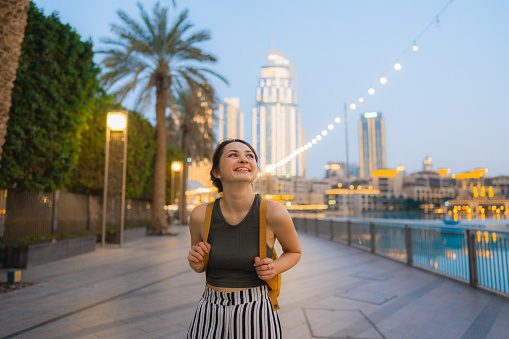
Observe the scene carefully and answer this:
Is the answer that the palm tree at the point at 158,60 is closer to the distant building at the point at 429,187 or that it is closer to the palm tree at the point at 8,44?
the palm tree at the point at 8,44

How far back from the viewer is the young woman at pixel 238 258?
66.7 inches

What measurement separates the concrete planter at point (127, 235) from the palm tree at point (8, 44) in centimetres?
952

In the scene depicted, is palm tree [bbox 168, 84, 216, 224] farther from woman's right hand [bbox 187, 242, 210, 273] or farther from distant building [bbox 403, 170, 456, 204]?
distant building [bbox 403, 170, 456, 204]

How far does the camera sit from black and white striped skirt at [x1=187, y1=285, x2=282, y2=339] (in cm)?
168

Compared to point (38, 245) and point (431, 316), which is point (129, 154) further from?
point (431, 316)

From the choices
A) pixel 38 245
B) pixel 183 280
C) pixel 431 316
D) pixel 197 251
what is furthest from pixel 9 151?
pixel 431 316

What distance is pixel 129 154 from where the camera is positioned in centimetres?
1745

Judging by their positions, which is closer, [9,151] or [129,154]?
[9,151]

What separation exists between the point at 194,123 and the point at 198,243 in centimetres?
2270

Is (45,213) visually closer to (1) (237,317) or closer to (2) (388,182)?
(1) (237,317)

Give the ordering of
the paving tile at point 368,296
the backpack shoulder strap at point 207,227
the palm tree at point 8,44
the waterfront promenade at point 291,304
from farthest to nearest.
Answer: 1. the palm tree at point 8,44
2. the paving tile at point 368,296
3. the waterfront promenade at point 291,304
4. the backpack shoulder strap at point 207,227

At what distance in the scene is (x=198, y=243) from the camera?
176 centimetres

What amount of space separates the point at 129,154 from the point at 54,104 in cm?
826

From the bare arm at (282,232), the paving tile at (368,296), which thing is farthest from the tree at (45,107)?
the bare arm at (282,232)
